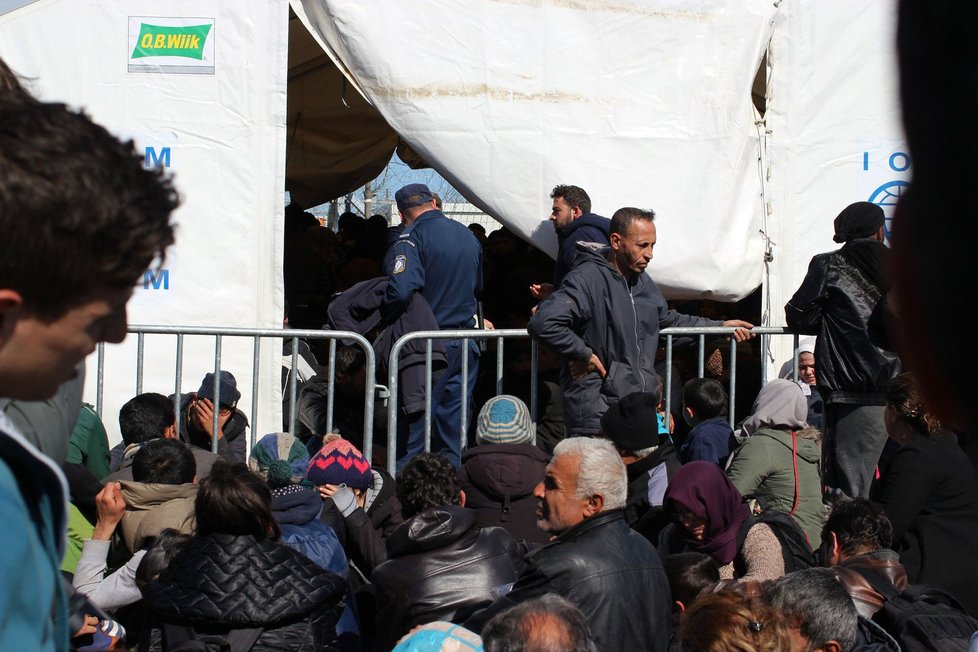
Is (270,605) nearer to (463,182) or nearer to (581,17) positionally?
(463,182)

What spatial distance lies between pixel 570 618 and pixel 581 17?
539cm

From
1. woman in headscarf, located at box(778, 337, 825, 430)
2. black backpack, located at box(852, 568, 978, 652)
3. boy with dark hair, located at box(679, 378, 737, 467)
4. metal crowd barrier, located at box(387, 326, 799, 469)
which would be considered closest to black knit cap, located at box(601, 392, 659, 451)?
boy with dark hair, located at box(679, 378, 737, 467)

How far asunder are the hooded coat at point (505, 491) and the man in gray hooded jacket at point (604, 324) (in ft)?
3.73

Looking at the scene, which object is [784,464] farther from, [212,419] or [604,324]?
[212,419]

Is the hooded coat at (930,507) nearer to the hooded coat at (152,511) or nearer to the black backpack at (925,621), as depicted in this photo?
the black backpack at (925,621)

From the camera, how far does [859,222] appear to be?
6.58 m

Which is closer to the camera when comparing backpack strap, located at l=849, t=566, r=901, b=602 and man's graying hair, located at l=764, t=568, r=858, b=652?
man's graying hair, located at l=764, t=568, r=858, b=652

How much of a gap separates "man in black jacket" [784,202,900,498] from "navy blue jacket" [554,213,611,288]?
130 cm

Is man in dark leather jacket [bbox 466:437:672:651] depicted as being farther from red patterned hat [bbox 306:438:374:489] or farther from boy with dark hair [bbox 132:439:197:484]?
boy with dark hair [bbox 132:439:197:484]

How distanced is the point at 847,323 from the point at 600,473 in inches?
101

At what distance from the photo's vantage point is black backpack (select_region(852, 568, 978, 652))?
13.3 ft

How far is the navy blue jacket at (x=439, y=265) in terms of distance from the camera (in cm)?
761

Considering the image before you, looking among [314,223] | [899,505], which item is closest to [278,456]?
[899,505]

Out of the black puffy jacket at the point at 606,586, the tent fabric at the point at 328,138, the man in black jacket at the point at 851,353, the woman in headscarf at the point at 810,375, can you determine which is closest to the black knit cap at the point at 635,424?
the man in black jacket at the point at 851,353
